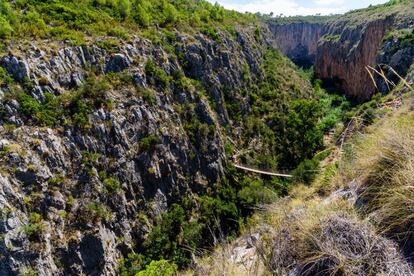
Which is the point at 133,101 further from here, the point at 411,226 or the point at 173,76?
the point at 411,226

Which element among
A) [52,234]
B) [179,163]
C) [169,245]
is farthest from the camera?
[179,163]

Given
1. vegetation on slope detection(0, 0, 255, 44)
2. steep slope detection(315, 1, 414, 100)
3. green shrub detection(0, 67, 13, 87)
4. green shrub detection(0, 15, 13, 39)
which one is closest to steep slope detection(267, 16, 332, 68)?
steep slope detection(315, 1, 414, 100)

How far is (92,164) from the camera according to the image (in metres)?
23.5

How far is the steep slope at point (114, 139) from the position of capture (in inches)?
772

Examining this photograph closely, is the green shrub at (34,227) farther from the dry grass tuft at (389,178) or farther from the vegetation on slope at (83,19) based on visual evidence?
the dry grass tuft at (389,178)

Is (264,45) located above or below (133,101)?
above

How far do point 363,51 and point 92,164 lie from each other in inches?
2150

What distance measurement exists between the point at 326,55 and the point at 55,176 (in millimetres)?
74196

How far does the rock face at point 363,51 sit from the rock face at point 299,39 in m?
33.1

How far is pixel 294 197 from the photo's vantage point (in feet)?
24.6

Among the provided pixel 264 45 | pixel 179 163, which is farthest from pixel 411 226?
pixel 264 45

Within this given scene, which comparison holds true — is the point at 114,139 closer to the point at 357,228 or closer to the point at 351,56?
the point at 357,228

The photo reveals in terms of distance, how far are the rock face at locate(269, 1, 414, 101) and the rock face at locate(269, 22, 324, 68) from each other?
1302 inches

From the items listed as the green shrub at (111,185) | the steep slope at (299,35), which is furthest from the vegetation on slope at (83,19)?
the steep slope at (299,35)
